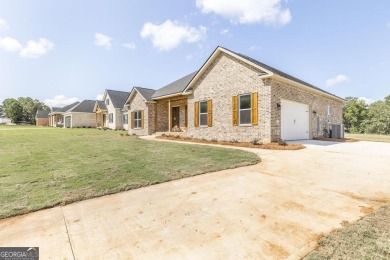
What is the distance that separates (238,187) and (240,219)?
4.74 feet

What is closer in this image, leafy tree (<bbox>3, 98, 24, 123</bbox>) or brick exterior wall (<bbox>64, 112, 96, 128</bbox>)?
brick exterior wall (<bbox>64, 112, 96, 128</bbox>)

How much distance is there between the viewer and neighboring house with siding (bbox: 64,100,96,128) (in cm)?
3681

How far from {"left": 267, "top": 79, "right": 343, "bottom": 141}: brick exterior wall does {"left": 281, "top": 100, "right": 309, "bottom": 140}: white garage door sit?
0.35 meters

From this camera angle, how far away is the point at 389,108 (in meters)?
32.8

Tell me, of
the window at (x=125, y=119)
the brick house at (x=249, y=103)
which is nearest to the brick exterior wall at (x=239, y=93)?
the brick house at (x=249, y=103)

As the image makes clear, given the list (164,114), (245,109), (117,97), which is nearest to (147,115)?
(164,114)

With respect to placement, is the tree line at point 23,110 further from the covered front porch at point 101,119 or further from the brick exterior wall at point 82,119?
the covered front porch at point 101,119

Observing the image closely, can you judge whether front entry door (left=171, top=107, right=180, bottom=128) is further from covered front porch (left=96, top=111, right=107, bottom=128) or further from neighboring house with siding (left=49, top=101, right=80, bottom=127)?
neighboring house with siding (left=49, top=101, right=80, bottom=127)

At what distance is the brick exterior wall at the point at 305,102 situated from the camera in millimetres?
11062

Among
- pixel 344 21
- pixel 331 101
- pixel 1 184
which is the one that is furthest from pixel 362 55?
pixel 1 184

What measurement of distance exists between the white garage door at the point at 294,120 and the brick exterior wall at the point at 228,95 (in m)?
1.64

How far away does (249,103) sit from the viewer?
466 inches

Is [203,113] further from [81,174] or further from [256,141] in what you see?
[81,174]


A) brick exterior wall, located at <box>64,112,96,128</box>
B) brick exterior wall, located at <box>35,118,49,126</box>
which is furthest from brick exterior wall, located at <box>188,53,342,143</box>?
brick exterior wall, located at <box>35,118,49,126</box>
